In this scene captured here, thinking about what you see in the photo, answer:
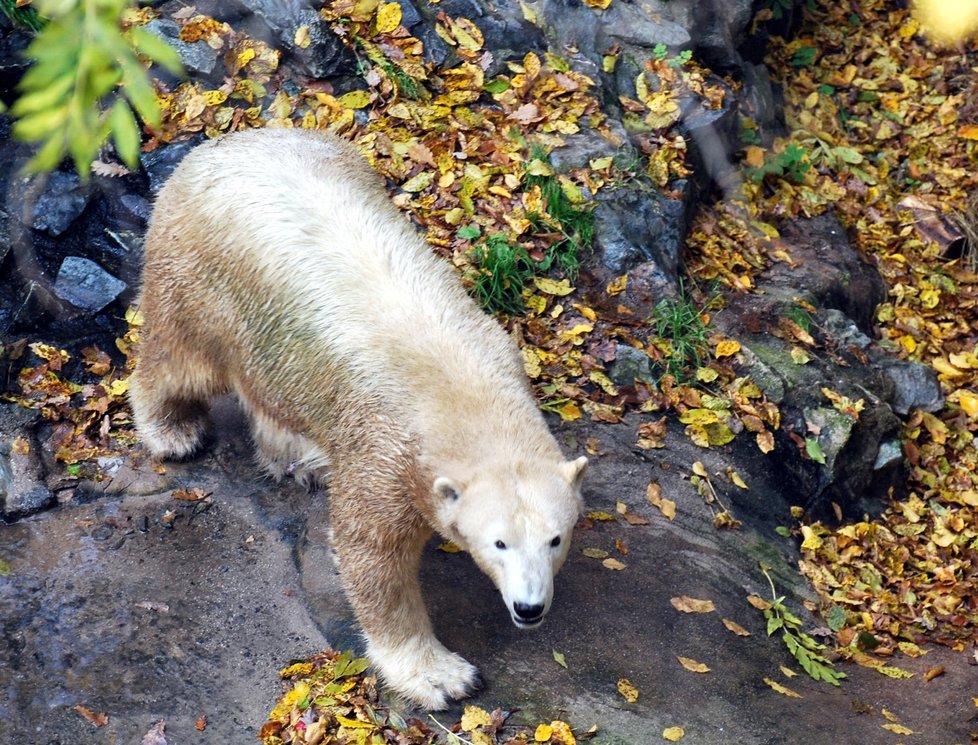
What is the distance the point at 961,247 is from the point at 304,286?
7.05 meters

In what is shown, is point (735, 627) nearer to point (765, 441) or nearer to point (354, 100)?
point (765, 441)

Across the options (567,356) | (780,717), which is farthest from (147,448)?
(780,717)

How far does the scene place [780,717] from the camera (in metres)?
5.42

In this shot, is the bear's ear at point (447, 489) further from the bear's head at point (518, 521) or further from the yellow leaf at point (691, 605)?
the yellow leaf at point (691, 605)

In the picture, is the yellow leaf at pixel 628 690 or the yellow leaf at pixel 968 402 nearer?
the yellow leaf at pixel 628 690

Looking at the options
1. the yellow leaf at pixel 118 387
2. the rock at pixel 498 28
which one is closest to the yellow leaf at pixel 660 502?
the yellow leaf at pixel 118 387

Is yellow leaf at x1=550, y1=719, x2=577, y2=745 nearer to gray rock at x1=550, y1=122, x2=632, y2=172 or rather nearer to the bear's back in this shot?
the bear's back

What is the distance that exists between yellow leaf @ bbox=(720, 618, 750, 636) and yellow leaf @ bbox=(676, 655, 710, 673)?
438 mm

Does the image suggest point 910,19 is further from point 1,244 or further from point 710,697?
point 1,244

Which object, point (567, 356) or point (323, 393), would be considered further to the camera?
point (567, 356)

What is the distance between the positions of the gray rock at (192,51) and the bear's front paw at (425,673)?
5062mm

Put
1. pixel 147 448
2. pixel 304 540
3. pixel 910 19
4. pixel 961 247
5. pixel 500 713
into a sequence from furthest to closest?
pixel 910 19 < pixel 961 247 < pixel 147 448 < pixel 304 540 < pixel 500 713

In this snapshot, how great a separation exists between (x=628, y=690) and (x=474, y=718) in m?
0.85

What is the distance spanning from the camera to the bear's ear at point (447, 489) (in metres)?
4.59
